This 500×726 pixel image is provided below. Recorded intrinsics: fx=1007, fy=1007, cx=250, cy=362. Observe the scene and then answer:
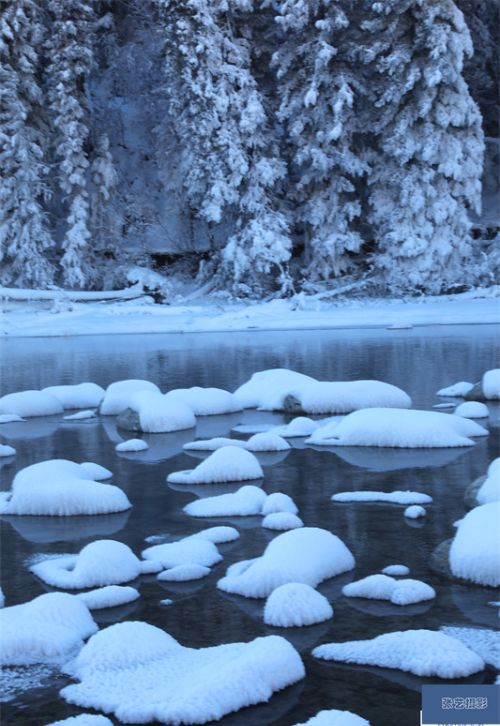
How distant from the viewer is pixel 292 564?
5.93 metres

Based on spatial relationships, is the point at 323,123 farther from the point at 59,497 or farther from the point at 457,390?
the point at 59,497

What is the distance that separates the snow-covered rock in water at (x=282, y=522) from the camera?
23.7ft

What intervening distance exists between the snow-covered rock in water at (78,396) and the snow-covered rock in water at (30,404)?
432 millimetres

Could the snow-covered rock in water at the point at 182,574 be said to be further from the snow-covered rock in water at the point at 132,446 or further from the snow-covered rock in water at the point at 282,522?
the snow-covered rock in water at the point at 132,446

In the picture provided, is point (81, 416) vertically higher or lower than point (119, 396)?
lower

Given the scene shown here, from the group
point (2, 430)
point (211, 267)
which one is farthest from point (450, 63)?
point (2, 430)

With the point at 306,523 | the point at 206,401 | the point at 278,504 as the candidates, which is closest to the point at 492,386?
the point at 206,401

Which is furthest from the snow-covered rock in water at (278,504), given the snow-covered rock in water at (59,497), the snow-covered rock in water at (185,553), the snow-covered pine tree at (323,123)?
the snow-covered pine tree at (323,123)

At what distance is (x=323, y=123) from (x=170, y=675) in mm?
31533

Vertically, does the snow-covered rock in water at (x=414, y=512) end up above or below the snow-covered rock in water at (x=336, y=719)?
below

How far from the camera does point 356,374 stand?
16766 millimetres

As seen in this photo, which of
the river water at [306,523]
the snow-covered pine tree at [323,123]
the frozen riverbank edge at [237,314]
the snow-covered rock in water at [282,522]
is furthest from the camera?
the snow-covered pine tree at [323,123]

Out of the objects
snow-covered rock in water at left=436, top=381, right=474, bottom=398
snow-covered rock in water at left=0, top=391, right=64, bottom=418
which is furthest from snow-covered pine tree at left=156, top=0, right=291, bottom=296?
snow-covered rock in water at left=0, top=391, right=64, bottom=418

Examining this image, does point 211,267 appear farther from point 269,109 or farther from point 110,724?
point 110,724
